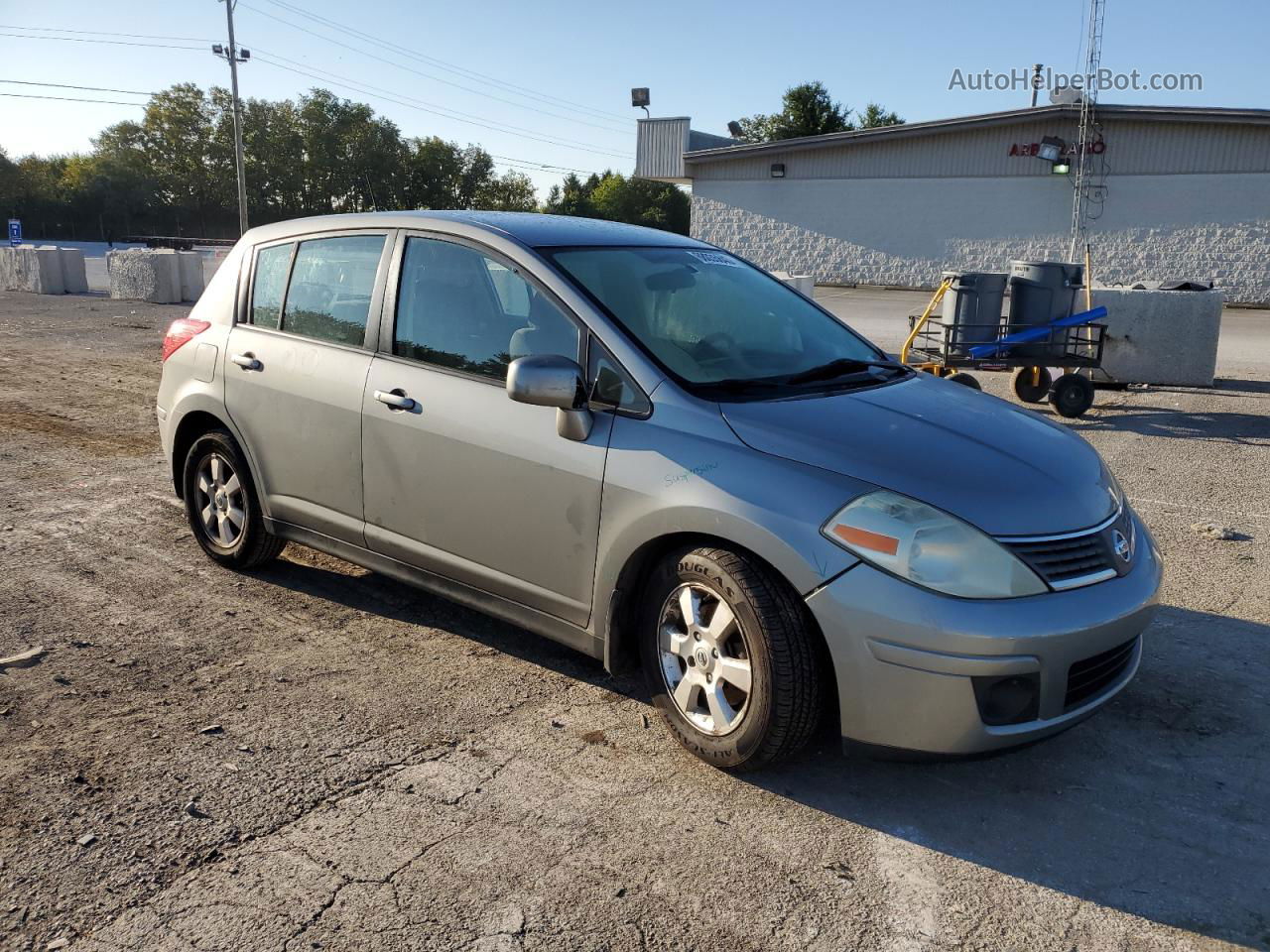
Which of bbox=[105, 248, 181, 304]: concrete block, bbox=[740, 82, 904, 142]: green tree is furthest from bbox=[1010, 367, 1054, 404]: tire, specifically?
bbox=[740, 82, 904, 142]: green tree

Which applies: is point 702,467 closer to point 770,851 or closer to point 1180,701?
point 770,851

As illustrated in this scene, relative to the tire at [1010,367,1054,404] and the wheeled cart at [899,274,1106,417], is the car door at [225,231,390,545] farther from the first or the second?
the tire at [1010,367,1054,404]

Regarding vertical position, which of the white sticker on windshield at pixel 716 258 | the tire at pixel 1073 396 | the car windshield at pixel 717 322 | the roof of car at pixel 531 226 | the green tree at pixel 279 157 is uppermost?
the green tree at pixel 279 157

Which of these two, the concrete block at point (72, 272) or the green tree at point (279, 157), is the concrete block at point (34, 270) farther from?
the green tree at point (279, 157)

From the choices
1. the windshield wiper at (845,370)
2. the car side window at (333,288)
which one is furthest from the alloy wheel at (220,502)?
the windshield wiper at (845,370)

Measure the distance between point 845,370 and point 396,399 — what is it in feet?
5.93

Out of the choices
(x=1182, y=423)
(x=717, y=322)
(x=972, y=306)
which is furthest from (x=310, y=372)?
(x=1182, y=423)

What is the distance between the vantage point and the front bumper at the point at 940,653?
113 inches

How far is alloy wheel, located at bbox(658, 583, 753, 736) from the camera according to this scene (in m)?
3.20

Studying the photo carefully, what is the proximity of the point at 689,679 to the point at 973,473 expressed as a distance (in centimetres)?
112

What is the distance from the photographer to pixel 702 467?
3.25m

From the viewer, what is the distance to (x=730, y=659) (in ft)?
10.6

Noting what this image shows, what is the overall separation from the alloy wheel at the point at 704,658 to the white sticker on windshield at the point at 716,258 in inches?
69.8

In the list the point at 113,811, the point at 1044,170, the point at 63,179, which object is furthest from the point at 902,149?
the point at 63,179
